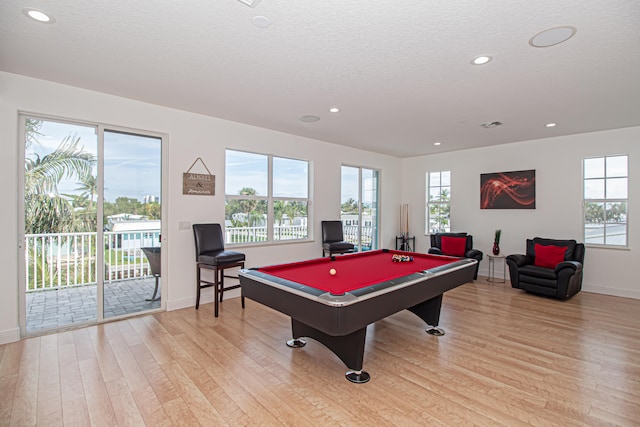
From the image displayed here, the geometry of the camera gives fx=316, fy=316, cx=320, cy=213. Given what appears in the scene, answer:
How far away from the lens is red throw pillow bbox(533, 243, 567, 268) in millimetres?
5039

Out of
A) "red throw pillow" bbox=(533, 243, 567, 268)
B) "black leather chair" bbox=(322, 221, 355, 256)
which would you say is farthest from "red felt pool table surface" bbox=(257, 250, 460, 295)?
"red throw pillow" bbox=(533, 243, 567, 268)

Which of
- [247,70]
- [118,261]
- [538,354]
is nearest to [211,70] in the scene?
[247,70]

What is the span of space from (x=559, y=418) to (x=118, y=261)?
15.0 ft

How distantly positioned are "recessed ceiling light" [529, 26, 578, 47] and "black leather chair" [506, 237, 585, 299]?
3511 millimetres

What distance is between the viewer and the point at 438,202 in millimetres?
7219

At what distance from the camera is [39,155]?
3.41 meters

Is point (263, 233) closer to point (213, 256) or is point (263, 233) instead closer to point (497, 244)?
point (213, 256)

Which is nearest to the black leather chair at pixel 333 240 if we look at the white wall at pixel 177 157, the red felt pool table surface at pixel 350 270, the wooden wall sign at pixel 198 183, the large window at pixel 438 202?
the white wall at pixel 177 157

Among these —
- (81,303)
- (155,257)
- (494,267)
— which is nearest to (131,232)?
(155,257)

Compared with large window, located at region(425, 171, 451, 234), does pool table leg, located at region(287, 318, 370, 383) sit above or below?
below

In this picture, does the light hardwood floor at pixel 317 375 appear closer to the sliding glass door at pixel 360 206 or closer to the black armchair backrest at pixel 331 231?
the black armchair backrest at pixel 331 231

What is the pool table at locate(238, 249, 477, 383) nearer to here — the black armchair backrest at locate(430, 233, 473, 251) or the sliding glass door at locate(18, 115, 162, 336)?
the sliding glass door at locate(18, 115, 162, 336)

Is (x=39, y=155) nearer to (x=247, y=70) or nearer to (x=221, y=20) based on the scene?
(x=247, y=70)

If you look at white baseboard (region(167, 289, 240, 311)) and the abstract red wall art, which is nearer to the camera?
white baseboard (region(167, 289, 240, 311))
